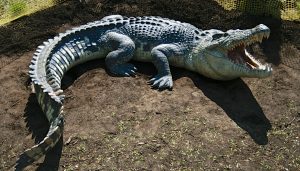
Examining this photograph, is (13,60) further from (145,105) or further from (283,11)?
(283,11)

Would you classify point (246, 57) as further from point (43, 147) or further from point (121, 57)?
point (43, 147)

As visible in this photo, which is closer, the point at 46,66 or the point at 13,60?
the point at 46,66

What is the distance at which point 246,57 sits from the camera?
6266 millimetres

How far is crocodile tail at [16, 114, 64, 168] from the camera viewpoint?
481 cm

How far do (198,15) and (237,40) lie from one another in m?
1.67

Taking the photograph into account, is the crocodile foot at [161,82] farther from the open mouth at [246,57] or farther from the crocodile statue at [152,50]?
the open mouth at [246,57]

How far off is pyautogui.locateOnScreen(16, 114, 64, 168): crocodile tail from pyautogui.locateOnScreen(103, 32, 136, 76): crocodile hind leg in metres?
1.65

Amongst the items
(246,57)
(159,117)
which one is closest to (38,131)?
(159,117)

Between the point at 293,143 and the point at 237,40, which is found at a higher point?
the point at 237,40

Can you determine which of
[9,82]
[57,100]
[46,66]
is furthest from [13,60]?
[57,100]

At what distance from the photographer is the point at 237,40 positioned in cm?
607

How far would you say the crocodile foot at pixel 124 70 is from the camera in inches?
256

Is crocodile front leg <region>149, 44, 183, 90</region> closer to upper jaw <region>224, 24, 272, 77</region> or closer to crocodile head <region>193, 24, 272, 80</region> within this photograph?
crocodile head <region>193, 24, 272, 80</region>

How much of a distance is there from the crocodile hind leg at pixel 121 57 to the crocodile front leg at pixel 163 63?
1.06ft
